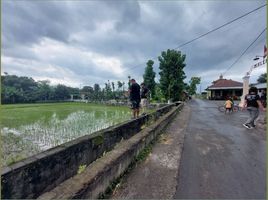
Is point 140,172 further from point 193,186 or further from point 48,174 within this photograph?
point 48,174

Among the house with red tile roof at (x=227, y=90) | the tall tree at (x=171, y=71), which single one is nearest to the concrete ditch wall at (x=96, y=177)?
the tall tree at (x=171, y=71)

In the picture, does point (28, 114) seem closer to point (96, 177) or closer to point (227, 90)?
point (96, 177)

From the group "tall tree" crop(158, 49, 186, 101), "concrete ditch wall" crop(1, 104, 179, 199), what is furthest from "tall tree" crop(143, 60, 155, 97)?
"concrete ditch wall" crop(1, 104, 179, 199)

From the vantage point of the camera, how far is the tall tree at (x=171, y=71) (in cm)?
2298

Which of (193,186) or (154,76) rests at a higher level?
(154,76)

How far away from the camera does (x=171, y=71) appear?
23.4 metres

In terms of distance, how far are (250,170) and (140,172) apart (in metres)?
2.12

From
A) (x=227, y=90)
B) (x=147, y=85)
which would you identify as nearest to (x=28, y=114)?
(x=147, y=85)

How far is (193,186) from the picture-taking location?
2.71m

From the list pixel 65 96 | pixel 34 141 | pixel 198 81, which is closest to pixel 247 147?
pixel 34 141

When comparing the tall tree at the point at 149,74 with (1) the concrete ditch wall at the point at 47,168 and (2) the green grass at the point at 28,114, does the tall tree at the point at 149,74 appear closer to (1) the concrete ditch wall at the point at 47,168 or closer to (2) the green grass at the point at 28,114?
(2) the green grass at the point at 28,114

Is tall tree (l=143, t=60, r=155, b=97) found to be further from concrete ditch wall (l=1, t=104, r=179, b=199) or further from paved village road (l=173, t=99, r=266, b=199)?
concrete ditch wall (l=1, t=104, r=179, b=199)

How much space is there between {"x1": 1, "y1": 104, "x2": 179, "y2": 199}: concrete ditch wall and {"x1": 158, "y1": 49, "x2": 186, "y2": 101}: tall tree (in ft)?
68.9

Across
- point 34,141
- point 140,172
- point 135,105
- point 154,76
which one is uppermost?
point 154,76
